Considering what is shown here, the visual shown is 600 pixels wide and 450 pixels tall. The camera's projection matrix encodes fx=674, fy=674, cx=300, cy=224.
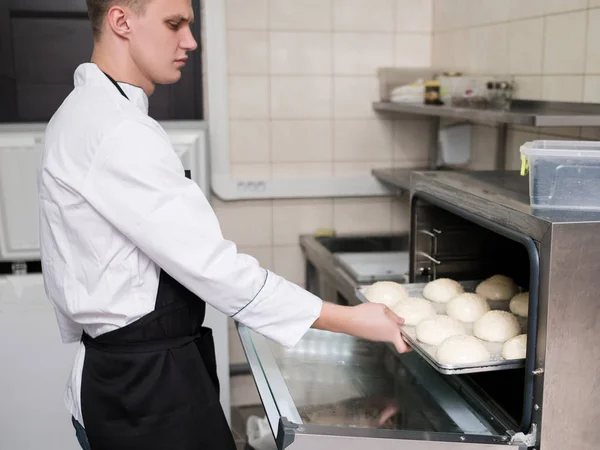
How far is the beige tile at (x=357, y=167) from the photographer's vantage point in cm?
295

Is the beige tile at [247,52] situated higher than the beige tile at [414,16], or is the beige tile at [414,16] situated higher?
the beige tile at [414,16]

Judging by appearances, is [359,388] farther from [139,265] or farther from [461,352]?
[139,265]

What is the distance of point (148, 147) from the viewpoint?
116cm

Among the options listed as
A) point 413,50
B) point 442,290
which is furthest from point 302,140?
point 442,290

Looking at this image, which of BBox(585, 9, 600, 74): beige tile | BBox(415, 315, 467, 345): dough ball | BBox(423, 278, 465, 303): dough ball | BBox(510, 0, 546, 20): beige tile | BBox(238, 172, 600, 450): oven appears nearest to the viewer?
BBox(238, 172, 600, 450): oven

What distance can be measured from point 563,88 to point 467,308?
3.06ft

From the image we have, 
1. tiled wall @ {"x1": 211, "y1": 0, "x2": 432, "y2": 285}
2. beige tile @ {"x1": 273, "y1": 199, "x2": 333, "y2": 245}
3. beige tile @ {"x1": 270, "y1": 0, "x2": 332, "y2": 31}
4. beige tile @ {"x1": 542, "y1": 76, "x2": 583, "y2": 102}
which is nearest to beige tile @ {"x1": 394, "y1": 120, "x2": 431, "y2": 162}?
tiled wall @ {"x1": 211, "y1": 0, "x2": 432, "y2": 285}

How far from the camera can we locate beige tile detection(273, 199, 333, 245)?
9.65 feet

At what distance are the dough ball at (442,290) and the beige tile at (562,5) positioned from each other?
3.06 ft

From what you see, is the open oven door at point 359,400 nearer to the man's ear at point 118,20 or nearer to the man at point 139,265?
the man at point 139,265

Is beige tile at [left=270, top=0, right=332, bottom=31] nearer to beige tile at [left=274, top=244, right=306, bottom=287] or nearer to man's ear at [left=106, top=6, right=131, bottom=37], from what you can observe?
beige tile at [left=274, top=244, right=306, bottom=287]

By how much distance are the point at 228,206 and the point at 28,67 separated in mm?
976

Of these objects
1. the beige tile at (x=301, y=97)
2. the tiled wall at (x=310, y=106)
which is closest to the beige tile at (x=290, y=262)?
the tiled wall at (x=310, y=106)

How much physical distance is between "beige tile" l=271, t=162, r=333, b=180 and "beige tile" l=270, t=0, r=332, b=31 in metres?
0.57
